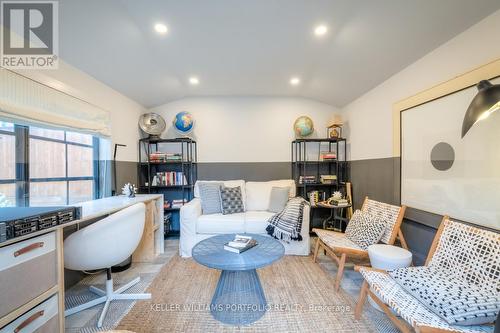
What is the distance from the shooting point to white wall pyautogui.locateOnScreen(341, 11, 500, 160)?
1476mm

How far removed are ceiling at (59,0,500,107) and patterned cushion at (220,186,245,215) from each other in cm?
161

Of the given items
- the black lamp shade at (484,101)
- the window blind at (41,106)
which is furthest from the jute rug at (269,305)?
the window blind at (41,106)

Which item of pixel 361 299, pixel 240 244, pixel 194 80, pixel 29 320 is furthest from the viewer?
pixel 194 80

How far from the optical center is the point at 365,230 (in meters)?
2.11

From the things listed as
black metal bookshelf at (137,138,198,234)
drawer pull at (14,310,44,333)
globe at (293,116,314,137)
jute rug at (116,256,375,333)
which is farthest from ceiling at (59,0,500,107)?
jute rug at (116,256,375,333)

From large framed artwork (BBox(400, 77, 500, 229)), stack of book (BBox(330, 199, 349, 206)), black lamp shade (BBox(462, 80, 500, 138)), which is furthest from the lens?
stack of book (BBox(330, 199, 349, 206))

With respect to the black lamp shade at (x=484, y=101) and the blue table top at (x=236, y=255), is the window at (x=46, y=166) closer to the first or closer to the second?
the blue table top at (x=236, y=255)

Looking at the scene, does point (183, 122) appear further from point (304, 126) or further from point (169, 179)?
point (304, 126)

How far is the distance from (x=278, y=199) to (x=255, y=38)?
79.2 inches

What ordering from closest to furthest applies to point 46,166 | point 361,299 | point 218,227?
1. point 361,299
2. point 46,166
3. point 218,227

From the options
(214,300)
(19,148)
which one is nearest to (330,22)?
(214,300)

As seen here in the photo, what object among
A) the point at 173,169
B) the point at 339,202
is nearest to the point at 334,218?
the point at 339,202

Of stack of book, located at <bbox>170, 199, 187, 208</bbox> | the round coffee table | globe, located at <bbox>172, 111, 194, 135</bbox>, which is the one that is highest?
globe, located at <bbox>172, 111, 194, 135</bbox>

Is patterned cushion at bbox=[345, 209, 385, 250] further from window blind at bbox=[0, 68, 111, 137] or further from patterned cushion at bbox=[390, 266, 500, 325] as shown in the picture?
window blind at bbox=[0, 68, 111, 137]
